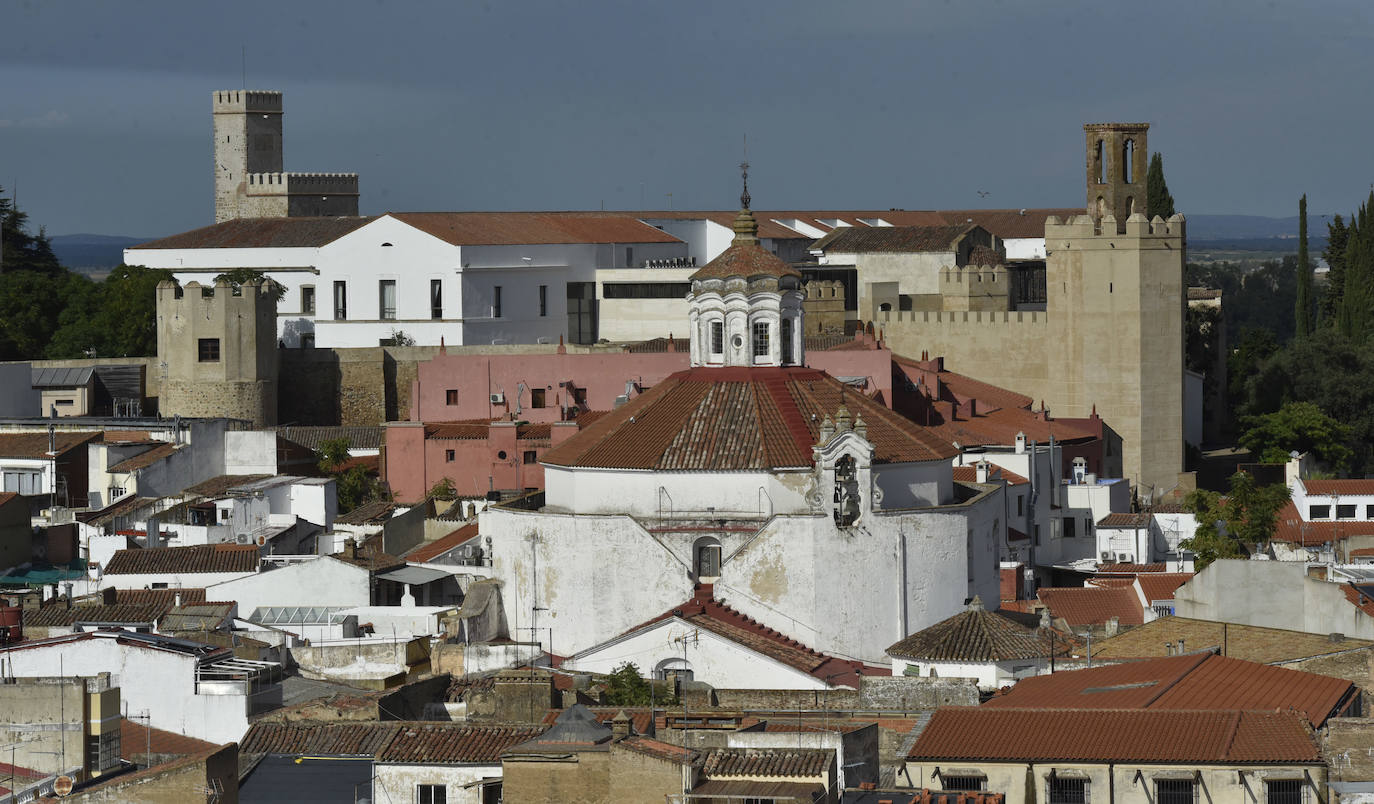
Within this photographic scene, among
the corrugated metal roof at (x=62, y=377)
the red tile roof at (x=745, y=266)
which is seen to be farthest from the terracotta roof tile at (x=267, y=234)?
the red tile roof at (x=745, y=266)

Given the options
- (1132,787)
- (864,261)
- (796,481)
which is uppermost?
(864,261)

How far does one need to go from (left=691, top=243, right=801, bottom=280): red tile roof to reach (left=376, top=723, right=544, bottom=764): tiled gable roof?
16.0m

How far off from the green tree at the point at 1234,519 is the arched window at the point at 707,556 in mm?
11502

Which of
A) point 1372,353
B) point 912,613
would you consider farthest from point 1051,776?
point 1372,353

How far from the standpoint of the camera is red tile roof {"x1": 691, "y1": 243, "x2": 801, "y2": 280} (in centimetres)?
4388

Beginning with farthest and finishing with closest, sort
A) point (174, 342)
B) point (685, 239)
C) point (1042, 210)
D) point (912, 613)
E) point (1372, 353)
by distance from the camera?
point (1042, 210)
point (685, 239)
point (1372, 353)
point (174, 342)
point (912, 613)

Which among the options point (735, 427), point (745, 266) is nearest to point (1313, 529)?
point (745, 266)

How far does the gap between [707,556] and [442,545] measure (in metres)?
7.90

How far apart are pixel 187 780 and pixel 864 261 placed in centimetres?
5189

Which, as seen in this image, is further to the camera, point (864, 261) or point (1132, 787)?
point (864, 261)

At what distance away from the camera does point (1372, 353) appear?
7219cm

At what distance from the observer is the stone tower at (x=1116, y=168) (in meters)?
66.9

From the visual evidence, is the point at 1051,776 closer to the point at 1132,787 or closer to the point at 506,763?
the point at 1132,787

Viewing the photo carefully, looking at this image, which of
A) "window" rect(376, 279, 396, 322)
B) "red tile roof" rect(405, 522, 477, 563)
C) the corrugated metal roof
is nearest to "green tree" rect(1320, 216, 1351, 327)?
"window" rect(376, 279, 396, 322)
